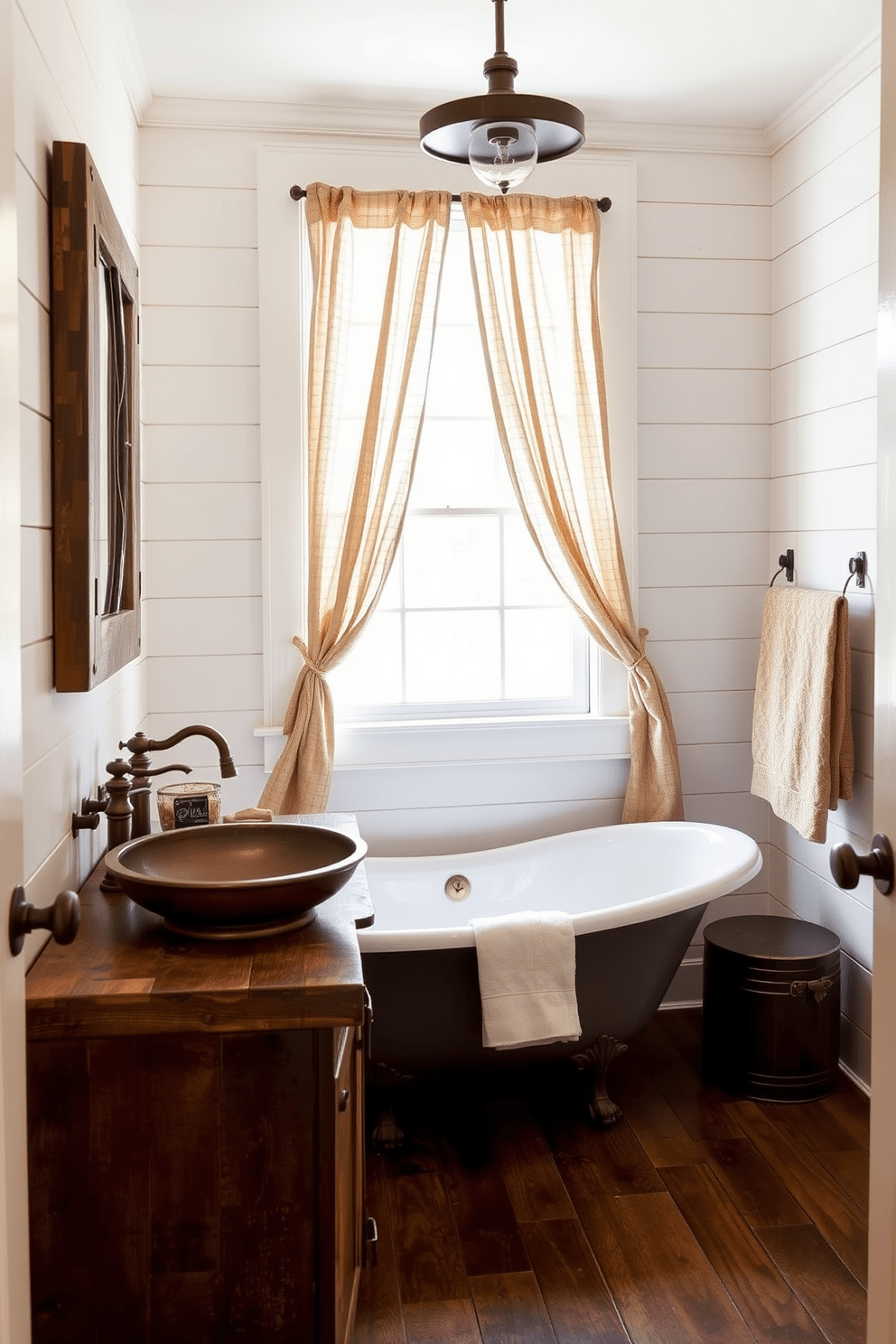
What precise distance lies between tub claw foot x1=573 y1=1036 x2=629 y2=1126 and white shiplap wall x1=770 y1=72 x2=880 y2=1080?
29.0 inches

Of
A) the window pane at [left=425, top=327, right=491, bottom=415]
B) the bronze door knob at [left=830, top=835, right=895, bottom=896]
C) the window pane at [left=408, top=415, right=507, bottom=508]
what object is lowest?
the bronze door knob at [left=830, top=835, right=895, bottom=896]

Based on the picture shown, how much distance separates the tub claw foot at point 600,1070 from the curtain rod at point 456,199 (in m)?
2.50

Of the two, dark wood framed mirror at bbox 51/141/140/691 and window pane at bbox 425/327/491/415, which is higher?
window pane at bbox 425/327/491/415

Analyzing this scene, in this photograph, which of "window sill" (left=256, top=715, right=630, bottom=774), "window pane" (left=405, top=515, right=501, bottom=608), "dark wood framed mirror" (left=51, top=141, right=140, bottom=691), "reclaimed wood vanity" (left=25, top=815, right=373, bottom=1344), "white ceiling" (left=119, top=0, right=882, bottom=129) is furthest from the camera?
"window pane" (left=405, top=515, right=501, bottom=608)

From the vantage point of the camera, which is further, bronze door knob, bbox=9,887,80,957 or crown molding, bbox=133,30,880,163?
crown molding, bbox=133,30,880,163

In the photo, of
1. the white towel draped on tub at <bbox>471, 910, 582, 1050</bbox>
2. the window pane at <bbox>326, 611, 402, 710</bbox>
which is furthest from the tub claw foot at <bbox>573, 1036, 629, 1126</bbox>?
the window pane at <bbox>326, 611, 402, 710</bbox>

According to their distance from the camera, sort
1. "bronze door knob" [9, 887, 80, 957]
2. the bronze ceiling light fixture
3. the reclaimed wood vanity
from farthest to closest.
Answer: the bronze ceiling light fixture
the reclaimed wood vanity
"bronze door knob" [9, 887, 80, 957]

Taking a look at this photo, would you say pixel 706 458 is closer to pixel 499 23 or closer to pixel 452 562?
pixel 452 562

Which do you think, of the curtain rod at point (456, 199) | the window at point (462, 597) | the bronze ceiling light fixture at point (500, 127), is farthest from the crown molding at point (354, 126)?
the bronze ceiling light fixture at point (500, 127)

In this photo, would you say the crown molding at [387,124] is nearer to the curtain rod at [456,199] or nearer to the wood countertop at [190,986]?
the curtain rod at [456,199]

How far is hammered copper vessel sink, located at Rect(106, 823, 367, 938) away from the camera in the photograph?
71.5 inches

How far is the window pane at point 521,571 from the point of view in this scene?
12.4ft

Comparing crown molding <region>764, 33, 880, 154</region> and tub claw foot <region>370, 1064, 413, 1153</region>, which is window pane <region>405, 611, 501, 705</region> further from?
crown molding <region>764, 33, 880, 154</region>

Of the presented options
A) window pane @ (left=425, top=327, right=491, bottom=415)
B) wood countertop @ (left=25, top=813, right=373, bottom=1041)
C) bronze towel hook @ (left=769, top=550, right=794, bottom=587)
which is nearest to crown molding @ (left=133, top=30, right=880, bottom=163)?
window pane @ (left=425, top=327, right=491, bottom=415)
